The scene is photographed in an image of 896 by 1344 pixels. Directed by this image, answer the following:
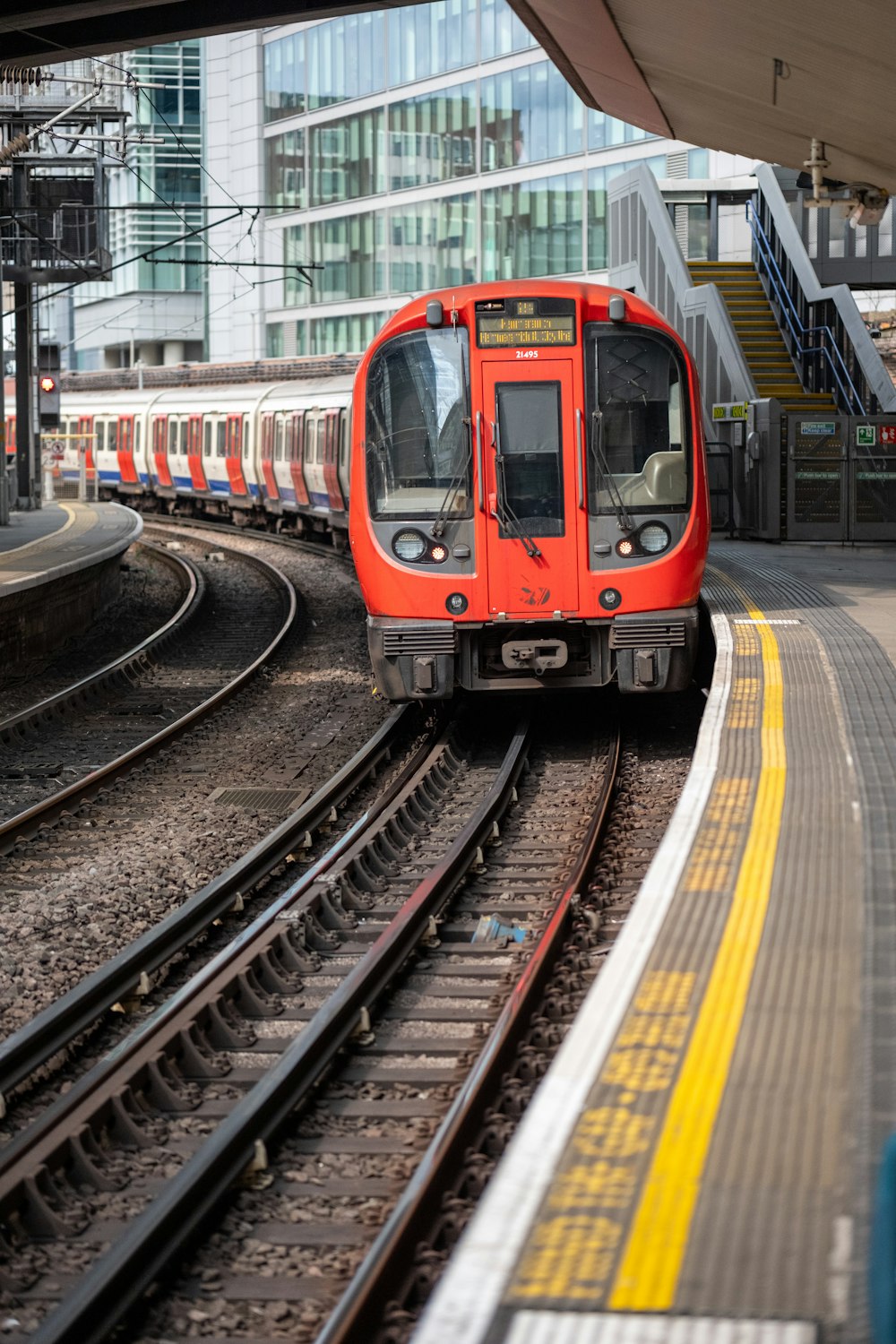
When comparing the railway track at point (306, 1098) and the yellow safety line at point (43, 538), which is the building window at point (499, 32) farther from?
the railway track at point (306, 1098)

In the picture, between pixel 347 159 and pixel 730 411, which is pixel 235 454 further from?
pixel 347 159

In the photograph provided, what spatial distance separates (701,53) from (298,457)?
1621 centimetres

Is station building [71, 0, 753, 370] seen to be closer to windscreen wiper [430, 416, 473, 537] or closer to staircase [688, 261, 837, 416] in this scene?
staircase [688, 261, 837, 416]

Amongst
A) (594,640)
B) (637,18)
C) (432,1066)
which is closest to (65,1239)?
(432,1066)

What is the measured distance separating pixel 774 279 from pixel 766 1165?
21.8 metres

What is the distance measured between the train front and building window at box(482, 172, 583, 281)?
36060mm

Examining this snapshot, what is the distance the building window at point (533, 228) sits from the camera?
46906mm

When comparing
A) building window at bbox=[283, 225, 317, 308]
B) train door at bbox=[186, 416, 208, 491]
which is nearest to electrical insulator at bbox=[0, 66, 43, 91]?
train door at bbox=[186, 416, 208, 491]

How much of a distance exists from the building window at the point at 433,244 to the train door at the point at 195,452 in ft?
50.7

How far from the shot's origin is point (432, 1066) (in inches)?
227

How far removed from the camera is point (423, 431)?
1073 centimetres

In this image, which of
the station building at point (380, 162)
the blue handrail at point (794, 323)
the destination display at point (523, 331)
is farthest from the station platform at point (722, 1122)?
the station building at point (380, 162)

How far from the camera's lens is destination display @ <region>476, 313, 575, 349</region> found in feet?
35.1

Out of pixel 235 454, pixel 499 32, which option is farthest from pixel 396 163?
pixel 235 454
